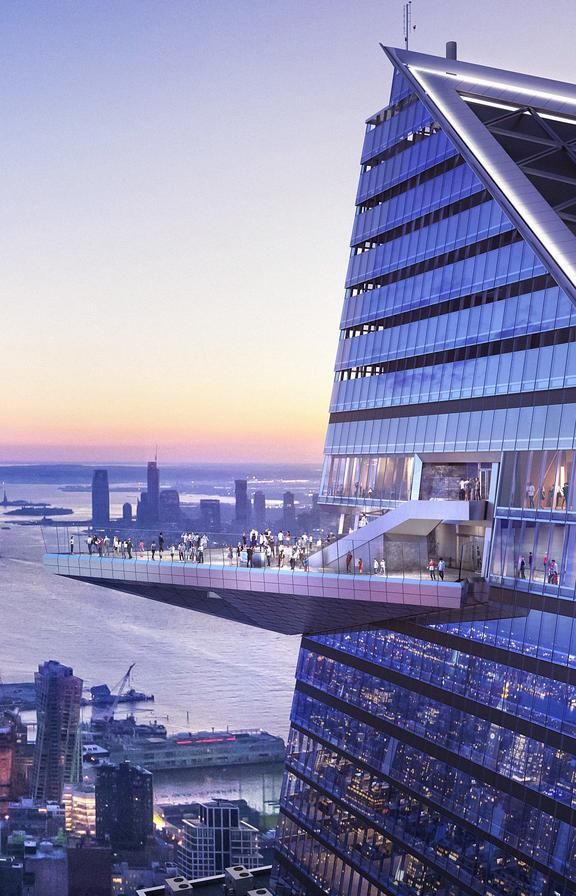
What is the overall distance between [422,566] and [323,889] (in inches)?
1019

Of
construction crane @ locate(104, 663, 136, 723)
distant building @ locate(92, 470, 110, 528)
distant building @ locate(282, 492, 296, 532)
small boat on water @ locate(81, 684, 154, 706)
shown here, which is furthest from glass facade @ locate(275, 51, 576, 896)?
construction crane @ locate(104, 663, 136, 723)

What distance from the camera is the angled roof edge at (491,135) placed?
4112cm

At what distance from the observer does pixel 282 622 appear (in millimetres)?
49938

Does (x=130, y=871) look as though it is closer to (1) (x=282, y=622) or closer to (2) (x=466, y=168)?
(1) (x=282, y=622)

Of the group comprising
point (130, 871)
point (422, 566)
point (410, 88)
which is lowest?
point (130, 871)

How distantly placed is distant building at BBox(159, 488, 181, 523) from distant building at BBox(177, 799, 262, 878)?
118 ft

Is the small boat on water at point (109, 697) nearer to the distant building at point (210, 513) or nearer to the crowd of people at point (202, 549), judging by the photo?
the distant building at point (210, 513)

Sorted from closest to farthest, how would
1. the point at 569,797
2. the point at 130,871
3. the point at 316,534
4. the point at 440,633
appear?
1. the point at 569,797
2. the point at 316,534
3. the point at 440,633
4. the point at 130,871

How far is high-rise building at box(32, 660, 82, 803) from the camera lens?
140 meters

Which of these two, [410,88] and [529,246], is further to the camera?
[410,88]

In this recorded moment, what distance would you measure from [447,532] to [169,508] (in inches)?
3188

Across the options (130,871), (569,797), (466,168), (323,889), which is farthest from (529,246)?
(130,871)

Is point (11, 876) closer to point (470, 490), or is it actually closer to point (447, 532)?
point (447, 532)

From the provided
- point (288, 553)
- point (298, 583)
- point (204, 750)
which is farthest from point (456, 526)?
point (204, 750)
